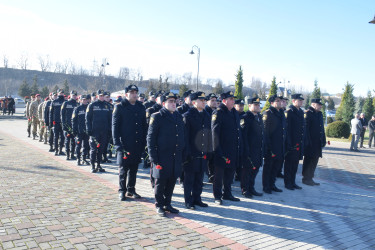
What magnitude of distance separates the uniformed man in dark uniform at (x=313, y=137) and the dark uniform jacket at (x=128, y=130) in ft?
16.0

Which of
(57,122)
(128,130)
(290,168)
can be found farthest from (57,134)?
(290,168)

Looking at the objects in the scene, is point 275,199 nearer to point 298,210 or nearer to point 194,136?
point 298,210

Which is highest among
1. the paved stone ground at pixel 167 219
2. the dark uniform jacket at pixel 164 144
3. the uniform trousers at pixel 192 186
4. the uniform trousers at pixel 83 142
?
the dark uniform jacket at pixel 164 144

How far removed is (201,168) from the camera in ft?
20.6

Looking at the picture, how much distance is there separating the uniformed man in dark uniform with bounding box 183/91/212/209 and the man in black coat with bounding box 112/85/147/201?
3.35 feet

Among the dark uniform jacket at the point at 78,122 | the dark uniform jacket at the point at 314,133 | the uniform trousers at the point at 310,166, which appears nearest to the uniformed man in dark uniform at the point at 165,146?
the dark uniform jacket at the point at 314,133

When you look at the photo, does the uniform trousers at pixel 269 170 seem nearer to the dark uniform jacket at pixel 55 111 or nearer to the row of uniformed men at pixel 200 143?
the row of uniformed men at pixel 200 143

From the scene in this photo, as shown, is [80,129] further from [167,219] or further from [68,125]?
[167,219]

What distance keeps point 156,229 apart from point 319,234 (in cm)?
271

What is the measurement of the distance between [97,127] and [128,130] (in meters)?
2.86

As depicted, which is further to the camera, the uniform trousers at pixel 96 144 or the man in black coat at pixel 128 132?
the uniform trousers at pixel 96 144

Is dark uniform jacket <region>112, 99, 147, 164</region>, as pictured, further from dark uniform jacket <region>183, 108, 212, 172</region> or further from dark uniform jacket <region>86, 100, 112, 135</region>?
dark uniform jacket <region>86, 100, 112, 135</region>

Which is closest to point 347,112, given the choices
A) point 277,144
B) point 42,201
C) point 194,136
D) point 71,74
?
point 277,144

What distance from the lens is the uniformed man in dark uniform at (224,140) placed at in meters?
6.58
